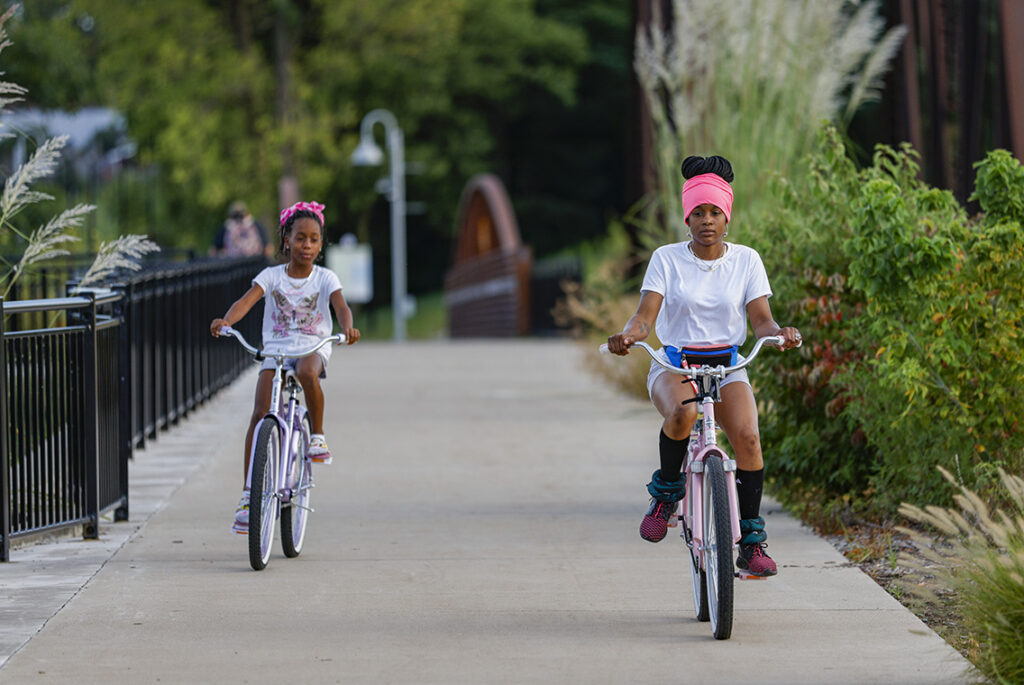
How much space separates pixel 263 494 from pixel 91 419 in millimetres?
1316

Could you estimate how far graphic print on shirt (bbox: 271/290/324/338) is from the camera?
28.3 feet

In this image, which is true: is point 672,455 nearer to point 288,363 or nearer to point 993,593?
point 993,593

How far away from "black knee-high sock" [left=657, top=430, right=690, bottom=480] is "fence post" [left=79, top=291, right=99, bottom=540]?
3187 millimetres

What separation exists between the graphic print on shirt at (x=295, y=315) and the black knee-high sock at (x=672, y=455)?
7.40 feet

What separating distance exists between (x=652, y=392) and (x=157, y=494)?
451 cm

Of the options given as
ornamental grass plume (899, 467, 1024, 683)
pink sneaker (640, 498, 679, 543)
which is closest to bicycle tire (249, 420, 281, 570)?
pink sneaker (640, 498, 679, 543)

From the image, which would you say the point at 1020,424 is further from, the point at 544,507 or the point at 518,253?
the point at 518,253

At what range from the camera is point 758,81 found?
13789mm

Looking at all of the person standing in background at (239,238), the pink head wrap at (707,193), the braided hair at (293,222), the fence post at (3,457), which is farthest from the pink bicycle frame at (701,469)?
the person standing in background at (239,238)

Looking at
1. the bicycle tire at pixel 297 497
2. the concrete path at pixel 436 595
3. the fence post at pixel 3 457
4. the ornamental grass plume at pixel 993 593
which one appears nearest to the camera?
the ornamental grass plume at pixel 993 593

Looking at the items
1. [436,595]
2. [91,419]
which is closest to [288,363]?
[91,419]

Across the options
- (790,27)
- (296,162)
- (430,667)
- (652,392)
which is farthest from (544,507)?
(296,162)

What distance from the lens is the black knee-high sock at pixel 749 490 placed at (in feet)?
22.6

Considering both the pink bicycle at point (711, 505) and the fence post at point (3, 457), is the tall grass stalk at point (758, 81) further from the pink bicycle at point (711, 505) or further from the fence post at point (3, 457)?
the fence post at point (3, 457)
